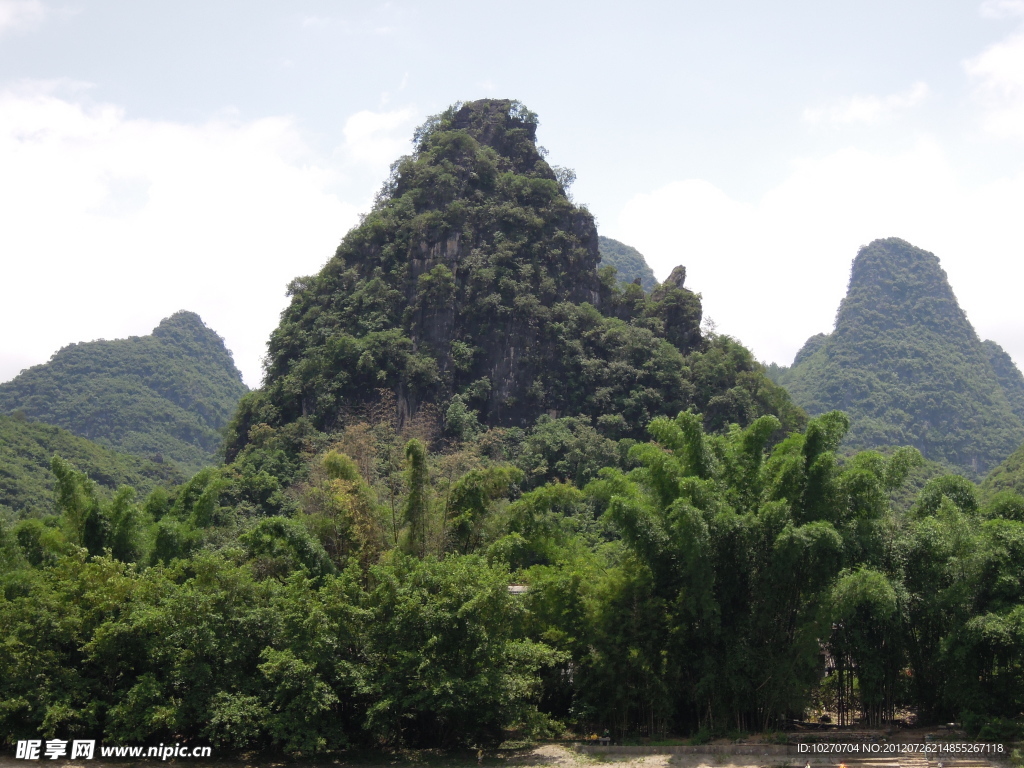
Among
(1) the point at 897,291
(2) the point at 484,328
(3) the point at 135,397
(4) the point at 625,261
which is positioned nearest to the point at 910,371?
(1) the point at 897,291

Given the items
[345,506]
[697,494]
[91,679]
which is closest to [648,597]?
[697,494]

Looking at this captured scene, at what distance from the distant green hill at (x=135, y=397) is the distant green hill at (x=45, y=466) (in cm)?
1123

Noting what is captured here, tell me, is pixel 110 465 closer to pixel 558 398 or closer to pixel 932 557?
pixel 558 398

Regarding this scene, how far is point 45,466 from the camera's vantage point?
138 ft

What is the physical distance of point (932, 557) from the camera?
1475 centimetres

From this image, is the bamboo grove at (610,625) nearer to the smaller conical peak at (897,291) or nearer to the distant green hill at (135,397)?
the distant green hill at (135,397)

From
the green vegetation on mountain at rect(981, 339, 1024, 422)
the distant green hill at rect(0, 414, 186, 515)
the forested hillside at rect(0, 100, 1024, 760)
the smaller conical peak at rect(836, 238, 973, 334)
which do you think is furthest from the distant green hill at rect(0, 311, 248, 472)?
the green vegetation on mountain at rect(981, 339, 1024, 422)

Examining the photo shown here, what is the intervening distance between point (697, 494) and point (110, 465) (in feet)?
124

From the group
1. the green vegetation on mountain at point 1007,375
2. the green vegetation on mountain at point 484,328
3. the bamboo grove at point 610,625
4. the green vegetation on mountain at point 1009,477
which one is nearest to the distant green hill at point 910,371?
the green vegetation on mountain at point 1007,375

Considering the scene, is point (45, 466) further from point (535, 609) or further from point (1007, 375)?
point (1007, 375)

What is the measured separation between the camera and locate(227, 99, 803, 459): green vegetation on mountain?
39062 millimetres

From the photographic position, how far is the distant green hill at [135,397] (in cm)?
6419

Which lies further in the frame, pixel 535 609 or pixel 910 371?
pixel 910 371

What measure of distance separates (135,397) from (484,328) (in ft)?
122
